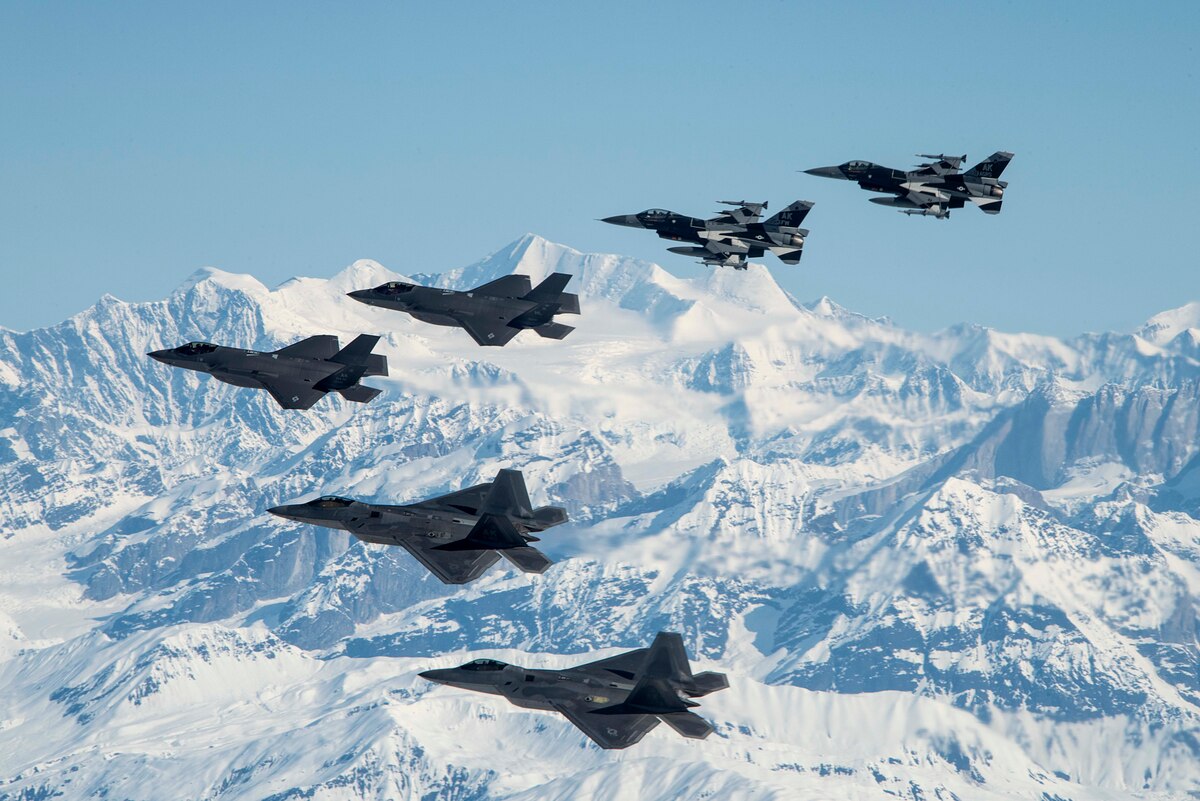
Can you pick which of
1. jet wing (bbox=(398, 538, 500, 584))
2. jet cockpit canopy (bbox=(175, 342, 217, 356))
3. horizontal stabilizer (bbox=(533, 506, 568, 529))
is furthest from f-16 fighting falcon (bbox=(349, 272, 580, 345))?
jet wing (bbox=(398, 538, 500, 584))

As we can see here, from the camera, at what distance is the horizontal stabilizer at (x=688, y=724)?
133 meters

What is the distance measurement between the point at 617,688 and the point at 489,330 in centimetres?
3515

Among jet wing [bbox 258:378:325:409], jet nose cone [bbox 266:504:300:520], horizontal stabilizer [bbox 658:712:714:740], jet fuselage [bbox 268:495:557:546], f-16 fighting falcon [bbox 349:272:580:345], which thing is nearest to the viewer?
horizontal stabilizer [bbox 658:712:714:740]

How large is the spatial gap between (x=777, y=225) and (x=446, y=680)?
5988 cm

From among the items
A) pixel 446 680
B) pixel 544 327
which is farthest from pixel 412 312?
pixel 446 680

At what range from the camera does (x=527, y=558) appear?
5517 inches

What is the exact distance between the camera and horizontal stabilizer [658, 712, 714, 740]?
13288cm

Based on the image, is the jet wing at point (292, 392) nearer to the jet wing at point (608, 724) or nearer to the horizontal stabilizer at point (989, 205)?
the jet wing at point (608, 724)

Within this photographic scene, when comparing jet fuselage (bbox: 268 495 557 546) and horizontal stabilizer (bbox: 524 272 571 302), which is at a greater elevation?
horizontal stabilizer (bbox: 524 272 571 302)

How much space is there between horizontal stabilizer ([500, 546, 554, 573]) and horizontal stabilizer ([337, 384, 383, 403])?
646 inches

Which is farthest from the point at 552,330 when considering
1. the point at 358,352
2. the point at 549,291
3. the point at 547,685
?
the point at 547,685

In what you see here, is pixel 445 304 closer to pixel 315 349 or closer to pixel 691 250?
pixel 315 349

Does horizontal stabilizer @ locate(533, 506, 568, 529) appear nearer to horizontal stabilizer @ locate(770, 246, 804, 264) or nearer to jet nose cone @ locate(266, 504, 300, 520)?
jet nose cone @ locate(266, 504, 300, 520)

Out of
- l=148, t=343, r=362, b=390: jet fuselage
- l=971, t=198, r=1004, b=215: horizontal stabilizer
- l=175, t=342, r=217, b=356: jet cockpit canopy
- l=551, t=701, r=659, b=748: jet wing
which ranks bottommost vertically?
l=551, t=701, r=659, b=748: jet wing
